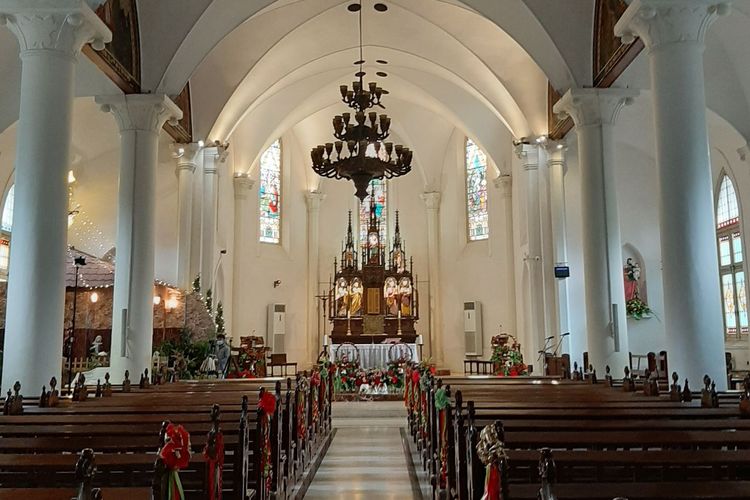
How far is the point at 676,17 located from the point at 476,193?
14355 mm

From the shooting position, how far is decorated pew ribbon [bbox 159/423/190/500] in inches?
100

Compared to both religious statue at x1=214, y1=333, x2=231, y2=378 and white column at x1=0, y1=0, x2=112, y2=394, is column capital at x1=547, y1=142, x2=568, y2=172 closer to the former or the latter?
religious statue at x1=214, y1=333, x2=231, y2=378

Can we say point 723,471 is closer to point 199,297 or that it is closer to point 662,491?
point 662,491

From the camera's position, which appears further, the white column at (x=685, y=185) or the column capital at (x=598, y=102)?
the column capital at (x=598, y=102)

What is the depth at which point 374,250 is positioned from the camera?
21.9 metres

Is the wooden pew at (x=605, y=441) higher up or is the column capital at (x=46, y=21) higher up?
the column capital at (x=46, y=21)

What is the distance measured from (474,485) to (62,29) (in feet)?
23.6

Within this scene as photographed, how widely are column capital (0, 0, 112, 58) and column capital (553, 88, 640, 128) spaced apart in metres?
7.48

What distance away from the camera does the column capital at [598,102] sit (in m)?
11.1

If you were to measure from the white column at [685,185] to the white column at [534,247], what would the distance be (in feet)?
25.5

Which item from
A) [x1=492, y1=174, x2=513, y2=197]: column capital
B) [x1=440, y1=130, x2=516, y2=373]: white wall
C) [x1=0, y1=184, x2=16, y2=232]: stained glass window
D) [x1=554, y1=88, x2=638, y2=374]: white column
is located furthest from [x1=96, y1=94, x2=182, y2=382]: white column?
[x1=440, y1=130, x2=516, y2=373]: white wall

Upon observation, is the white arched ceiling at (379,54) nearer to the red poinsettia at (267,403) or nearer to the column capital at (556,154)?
the column capital at (556,154)

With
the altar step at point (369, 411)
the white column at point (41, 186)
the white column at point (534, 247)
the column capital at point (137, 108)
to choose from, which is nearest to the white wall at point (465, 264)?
the white column at point (534, 247)

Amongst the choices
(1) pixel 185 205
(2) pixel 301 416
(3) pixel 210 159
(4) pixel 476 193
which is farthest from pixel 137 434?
(4) pixel 476 193
